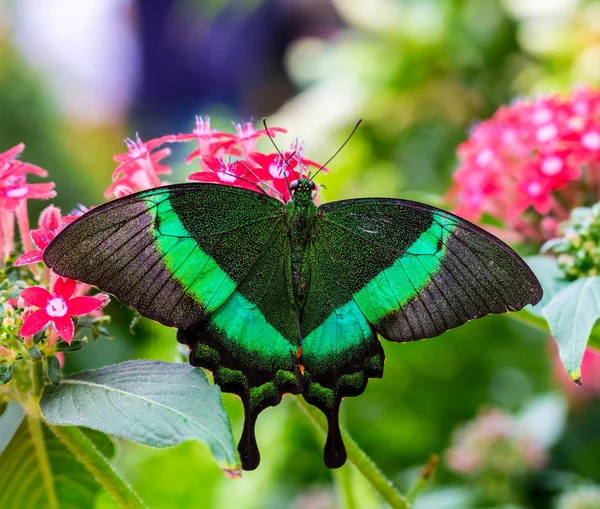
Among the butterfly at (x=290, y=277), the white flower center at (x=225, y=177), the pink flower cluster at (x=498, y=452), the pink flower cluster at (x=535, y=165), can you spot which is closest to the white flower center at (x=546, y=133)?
the pink flower cluster at (x=535, y=165)

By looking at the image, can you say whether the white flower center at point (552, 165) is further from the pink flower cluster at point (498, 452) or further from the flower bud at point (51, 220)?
the flower bud at point (51, 220)

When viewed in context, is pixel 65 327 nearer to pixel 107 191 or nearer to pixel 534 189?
pixel 107 191

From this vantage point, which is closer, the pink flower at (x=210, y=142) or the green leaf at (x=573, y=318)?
the green leaf at (x=573, y=318)

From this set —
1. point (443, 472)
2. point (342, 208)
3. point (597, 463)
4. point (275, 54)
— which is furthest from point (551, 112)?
point (275, 54)

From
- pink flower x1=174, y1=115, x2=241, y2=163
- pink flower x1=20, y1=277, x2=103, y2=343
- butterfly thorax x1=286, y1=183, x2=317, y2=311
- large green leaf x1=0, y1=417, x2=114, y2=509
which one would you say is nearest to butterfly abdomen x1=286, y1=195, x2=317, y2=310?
butterfly thorax x1=286, y1=183, x2=317, y2=311

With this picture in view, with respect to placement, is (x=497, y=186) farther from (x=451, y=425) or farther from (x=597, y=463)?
(x=451, y=425)
